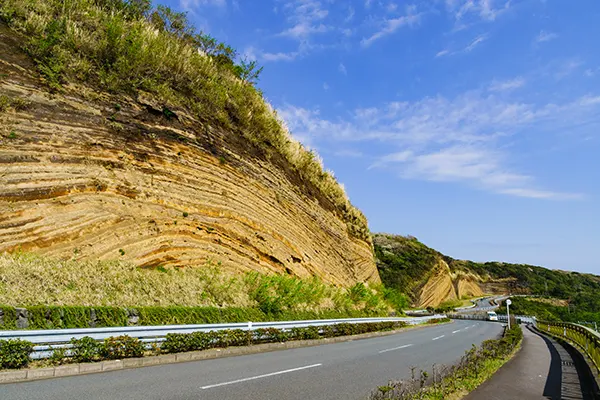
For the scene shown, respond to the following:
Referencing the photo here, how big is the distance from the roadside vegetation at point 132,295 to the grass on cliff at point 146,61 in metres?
6.81

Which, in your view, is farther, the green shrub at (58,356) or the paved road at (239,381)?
the green shrub at (58,356)

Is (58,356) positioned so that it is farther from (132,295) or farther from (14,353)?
(132,295)

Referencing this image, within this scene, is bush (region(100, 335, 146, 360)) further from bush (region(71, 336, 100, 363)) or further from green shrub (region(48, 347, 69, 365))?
green shrub (region(48, 347, 69, 365))

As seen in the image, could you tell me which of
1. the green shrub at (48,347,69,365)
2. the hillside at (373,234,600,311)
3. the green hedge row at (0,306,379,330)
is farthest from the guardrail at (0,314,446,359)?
the hillside at (373,234,600,311)

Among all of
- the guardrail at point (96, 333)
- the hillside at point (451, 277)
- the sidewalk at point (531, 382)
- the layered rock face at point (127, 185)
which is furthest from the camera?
the hillside at point (451, 277)

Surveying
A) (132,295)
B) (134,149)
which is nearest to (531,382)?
(132,295)

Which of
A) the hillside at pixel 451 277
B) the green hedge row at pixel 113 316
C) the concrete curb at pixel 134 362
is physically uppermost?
the hillside at pixel 451 277

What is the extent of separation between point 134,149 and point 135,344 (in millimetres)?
8453

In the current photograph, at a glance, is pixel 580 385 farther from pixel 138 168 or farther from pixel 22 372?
pixel 138 168

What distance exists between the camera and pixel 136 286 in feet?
40.6

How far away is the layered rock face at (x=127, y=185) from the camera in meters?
11.9

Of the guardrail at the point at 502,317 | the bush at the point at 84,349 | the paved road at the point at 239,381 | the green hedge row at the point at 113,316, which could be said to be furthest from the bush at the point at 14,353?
the guardrail at the point at 502,317

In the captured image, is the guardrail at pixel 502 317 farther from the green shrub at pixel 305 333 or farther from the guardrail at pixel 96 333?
the guardrail at pixel 96 333

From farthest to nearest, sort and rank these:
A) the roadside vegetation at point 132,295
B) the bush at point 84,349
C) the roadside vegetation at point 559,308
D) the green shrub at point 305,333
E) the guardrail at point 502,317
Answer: the roadside vegetation at point 559,308, the guardrail at point 502,317, the green shrub at point 305,333, the roadside vegetation at point 132,295, the bush at point 84,349
